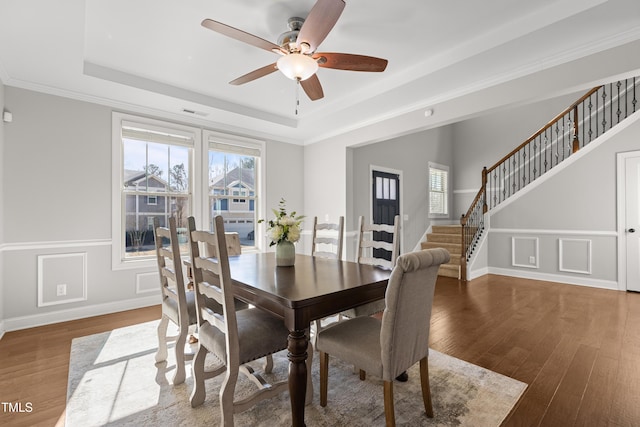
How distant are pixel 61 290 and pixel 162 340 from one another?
1926 millimetres

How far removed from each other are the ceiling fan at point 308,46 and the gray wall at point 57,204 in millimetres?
2299

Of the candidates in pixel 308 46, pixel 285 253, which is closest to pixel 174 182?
pixel 285 253

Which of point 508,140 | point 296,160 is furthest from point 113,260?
point 508,140

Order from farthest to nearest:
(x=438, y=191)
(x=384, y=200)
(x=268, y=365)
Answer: (x=438, y=191) < (x=384, y=200) < (x=268, y=365)

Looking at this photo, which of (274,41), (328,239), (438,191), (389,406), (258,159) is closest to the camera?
(389,406)

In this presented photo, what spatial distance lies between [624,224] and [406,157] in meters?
3.64

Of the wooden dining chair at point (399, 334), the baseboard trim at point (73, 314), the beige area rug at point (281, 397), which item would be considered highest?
the wooden dining chair at point (399, 334)

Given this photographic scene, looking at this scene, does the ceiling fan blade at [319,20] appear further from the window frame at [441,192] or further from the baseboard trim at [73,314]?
the window frame at [441,192]

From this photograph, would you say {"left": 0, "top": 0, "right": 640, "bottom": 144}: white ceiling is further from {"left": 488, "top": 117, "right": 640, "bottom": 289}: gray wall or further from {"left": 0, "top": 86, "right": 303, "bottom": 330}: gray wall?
{"left": 488, "top": 117, "right": 640, "bottom": 289}: gray wall

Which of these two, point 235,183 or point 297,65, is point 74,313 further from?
point 297,65

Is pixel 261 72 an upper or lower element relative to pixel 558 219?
upper

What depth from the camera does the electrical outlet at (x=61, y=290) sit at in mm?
3373

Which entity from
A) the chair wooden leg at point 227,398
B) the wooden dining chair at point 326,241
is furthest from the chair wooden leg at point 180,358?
the wooden dining chair at point 326,241

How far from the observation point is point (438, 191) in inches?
292
